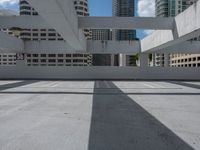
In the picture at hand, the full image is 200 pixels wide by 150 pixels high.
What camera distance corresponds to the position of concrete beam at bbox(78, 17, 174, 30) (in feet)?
52.4

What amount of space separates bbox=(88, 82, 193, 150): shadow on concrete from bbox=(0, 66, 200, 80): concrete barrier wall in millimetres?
21457

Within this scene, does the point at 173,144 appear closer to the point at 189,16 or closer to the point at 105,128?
the point at 105,128

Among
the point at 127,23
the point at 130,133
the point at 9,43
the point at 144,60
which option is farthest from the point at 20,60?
the point at 130,133

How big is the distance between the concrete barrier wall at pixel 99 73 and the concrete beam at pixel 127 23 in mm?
12293

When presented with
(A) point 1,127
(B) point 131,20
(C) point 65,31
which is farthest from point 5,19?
(A) point 1,127

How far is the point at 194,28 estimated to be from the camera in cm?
1237

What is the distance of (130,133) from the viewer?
16.8 feet

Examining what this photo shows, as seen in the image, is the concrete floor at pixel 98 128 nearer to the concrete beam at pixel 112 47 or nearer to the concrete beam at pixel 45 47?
the concrete beam at pixel 112 47

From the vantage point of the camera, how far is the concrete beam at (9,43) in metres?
20.2

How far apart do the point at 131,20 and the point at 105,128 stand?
12.3 m

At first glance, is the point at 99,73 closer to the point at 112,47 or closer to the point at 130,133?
the point at 112,47

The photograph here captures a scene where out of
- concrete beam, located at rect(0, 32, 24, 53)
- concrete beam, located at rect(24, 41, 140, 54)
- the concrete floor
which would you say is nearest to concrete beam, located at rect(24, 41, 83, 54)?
concrete beam, located at rect(24, 41, 140, 54)

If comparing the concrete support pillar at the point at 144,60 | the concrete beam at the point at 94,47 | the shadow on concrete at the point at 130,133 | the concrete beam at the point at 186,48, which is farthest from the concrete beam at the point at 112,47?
the shadow on concrete at the point at 130,133

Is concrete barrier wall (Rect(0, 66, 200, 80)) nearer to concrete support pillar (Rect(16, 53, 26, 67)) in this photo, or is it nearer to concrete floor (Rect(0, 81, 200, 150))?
concrete support pillar (Rect(16, 53, 26, 67))
